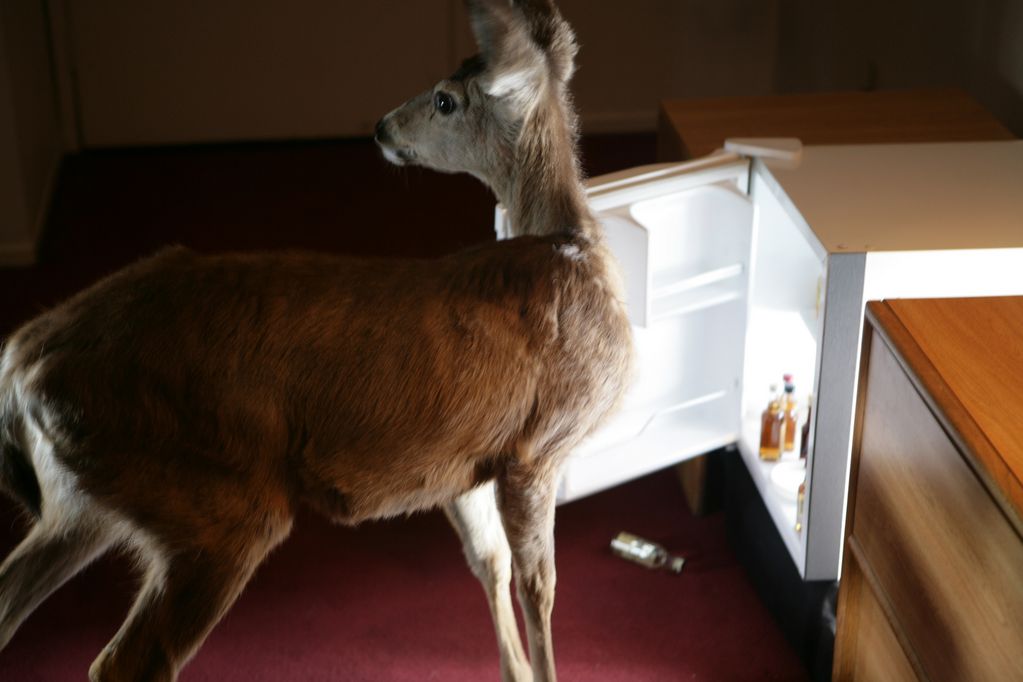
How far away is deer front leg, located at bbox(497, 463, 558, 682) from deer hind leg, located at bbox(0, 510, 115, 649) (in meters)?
0.60

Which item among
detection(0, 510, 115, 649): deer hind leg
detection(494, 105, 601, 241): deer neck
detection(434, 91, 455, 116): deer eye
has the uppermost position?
detection(434, 91, 455, 116): deer eye

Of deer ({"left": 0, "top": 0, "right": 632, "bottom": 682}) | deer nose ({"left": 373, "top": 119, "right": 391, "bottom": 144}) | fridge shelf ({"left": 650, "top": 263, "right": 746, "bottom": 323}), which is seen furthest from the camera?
fridge shelf ({"left": 650, "top": 263, "right": 746, "bottom": 323})

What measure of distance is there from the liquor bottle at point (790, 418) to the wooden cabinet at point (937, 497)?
63cm

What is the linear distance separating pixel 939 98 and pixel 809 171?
787 mm

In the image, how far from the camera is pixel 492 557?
86.2 inches

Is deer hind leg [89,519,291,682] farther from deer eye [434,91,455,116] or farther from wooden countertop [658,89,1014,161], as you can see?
wooden countertop [658,89,1014,161]

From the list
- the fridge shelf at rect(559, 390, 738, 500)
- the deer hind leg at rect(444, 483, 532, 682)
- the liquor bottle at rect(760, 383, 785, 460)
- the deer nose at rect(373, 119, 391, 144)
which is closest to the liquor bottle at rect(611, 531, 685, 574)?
the fridge shelf at rect(559, 390, 738, 500)

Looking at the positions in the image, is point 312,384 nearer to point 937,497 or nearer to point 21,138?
point 937,497

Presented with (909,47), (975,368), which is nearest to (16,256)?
(909,47)

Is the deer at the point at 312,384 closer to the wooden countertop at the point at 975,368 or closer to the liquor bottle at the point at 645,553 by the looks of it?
the wooden countertop at the point at 975,368

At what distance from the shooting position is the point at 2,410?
1737 millimetres

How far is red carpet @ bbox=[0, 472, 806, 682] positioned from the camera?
239 centimetres

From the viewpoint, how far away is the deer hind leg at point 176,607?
5.62 feet

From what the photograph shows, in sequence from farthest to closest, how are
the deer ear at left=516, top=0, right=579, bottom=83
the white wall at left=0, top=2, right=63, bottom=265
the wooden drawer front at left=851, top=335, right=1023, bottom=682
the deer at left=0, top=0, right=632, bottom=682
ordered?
the white wall at left=0, top=2, right=63, bottom=265, the deer ear at left=516, top=0, right=579, bottom=83, the deer at left=0, top=0, right=632, bottom=682, the wooden drawer front at left=851, top=335, right=1023, bottom=682
